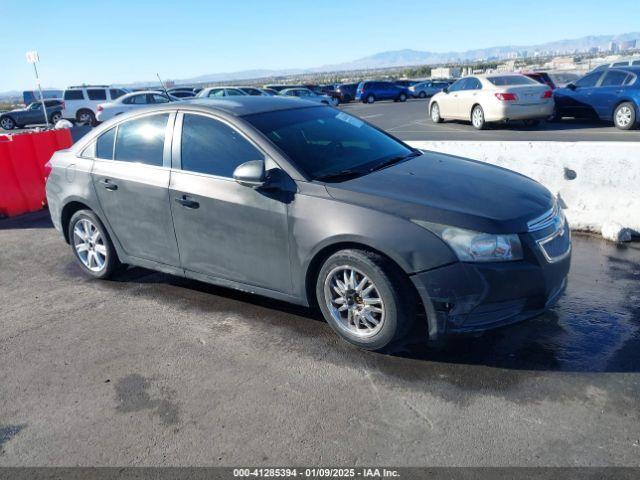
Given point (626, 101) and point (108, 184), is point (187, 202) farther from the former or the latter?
point (626, 101)

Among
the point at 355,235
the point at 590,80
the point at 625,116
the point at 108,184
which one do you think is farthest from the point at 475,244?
the point at 590,80

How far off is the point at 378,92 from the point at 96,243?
34.3 m

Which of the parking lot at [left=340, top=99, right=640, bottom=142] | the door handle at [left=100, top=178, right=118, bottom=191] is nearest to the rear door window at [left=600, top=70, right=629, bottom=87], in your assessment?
A: the parking lot at [left=340, top=99, right=640, bottom=142]

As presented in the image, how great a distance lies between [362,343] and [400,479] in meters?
1.21

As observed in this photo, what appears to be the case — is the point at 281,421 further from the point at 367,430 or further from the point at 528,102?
the point at 528,102

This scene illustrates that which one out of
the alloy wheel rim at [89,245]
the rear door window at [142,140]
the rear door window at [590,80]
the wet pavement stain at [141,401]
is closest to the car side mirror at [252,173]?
the rear door window at [142,140]

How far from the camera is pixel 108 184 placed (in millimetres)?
4926

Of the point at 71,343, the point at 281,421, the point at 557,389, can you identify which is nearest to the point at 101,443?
the point at 281,421

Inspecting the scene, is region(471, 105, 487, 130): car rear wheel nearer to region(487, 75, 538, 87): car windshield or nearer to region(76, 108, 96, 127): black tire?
region(487, 75, 538, 87): car windshield

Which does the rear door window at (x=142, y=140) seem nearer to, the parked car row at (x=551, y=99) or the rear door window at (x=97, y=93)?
the parked car row at (x=551, y=99)

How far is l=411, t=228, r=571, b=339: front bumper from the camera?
3344mm

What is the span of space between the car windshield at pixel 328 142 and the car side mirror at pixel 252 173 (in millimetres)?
284

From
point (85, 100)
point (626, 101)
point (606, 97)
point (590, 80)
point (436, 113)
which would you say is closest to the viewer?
point (626, 101)

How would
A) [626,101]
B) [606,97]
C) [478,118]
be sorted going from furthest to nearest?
1. [478,118]
2. [606,97]
3. [626,101]
